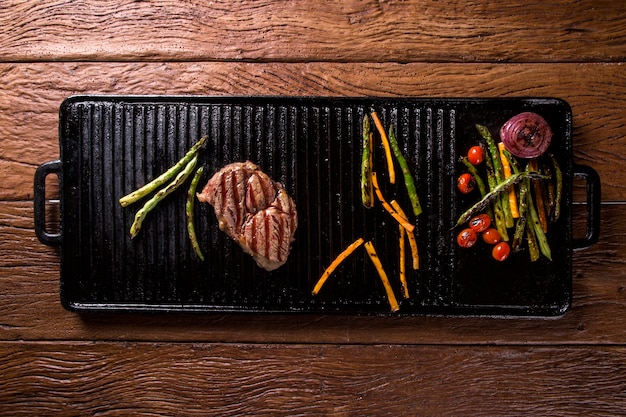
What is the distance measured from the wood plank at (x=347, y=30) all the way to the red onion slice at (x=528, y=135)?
43cm

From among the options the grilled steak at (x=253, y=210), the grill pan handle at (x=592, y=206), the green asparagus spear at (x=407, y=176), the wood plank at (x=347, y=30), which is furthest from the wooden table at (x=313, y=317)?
the grilled steak at (x=253, y=210)

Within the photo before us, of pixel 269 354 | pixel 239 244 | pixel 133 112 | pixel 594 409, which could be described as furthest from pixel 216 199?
pixel 594 409

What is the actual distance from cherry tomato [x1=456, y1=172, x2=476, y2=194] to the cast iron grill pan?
0.05 m

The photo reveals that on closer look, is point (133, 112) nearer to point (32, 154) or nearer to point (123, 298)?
point (32, 154)

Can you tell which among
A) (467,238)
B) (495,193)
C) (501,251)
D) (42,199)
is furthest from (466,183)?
(42,199)

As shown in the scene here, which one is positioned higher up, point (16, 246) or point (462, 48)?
point (462, 48)

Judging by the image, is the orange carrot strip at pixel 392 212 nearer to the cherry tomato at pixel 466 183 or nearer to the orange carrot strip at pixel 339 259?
the orange carrot strip at pixel 339 259

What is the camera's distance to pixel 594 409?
2871 mm

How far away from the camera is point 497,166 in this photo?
2.68m

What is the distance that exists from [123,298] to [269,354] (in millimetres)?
836

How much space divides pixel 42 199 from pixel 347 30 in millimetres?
1848

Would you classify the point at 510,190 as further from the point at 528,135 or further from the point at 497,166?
the point at 528,135

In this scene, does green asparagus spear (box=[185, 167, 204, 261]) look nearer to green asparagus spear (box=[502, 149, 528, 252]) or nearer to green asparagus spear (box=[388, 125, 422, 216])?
green asparagus spear (box=[388, 125, 422, 216])

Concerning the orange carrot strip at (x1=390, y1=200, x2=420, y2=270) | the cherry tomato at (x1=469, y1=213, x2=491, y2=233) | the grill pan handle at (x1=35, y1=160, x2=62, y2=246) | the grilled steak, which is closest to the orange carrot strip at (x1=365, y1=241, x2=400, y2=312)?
the orange carrot strip at (x1=390, y1=200, x2=420, y2=270)
